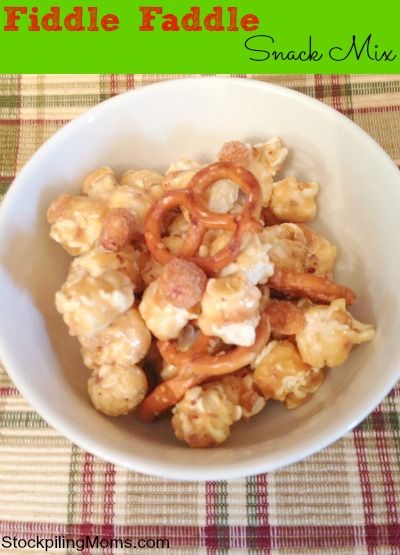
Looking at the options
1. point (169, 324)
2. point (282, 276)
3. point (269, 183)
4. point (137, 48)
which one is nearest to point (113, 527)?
point (169, 324)

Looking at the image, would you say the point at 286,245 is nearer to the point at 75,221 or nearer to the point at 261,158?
the point at 261,158

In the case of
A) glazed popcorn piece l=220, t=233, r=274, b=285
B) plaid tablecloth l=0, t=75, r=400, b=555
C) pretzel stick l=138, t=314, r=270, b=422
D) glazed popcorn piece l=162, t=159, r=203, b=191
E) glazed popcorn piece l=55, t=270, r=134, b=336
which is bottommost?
plaid tablecloth l=0, t=75, r=400, b=555

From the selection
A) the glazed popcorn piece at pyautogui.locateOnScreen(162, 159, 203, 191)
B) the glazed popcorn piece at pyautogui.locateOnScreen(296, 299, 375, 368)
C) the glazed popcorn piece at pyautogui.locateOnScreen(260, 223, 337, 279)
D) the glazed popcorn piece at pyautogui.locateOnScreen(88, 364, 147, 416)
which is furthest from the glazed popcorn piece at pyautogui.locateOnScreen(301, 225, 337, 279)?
the glazed popcorn piece at pyautogui.locateOnScreen(88, 364, 147, 416)

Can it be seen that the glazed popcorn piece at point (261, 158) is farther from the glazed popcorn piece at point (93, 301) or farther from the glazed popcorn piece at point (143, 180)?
the glazed popcorn piece at point (93, 301)

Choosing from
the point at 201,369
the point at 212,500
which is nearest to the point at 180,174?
the point at 201,369

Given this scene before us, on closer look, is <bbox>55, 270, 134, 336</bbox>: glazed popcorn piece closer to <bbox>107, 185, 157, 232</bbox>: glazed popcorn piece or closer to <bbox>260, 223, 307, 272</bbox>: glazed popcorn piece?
<bbox>107, 185, 157, 232</bbox>: glazed popcorn piece

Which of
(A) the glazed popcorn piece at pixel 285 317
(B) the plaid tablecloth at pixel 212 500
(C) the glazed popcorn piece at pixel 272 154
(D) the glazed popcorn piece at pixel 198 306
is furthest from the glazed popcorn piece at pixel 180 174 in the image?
(B) the plaid tablecloth at pixel 212 500
